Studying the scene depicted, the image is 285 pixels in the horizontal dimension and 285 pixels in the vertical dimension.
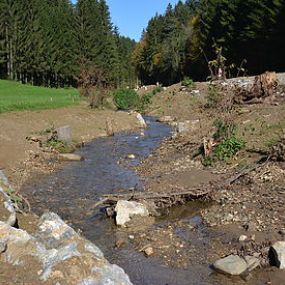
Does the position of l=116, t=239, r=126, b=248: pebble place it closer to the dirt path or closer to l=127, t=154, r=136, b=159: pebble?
the dirt path

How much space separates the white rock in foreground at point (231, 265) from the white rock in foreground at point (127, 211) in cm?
330

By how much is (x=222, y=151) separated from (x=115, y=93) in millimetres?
26204

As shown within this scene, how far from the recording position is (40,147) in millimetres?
24125

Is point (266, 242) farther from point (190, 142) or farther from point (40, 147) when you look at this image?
point (40, 147)

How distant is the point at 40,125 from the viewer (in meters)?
29.1

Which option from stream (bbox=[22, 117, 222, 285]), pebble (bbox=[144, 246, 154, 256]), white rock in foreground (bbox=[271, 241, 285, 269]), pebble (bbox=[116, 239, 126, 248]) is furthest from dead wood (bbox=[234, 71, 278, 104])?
white rock in foreground (bbox=[271, 241, 285, 269])

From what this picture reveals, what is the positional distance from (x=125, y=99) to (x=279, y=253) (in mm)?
34459

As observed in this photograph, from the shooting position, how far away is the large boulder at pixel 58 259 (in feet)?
20.4

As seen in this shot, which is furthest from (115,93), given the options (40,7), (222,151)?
(40,7)

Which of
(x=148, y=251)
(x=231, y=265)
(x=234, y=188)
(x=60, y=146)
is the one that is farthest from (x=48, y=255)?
(x=60, y=146)

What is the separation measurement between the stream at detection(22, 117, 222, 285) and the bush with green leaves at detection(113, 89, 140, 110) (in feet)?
50.0

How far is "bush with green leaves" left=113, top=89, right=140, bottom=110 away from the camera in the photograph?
140 feet

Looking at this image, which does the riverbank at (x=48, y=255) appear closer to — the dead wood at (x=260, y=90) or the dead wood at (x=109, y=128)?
the dead wood at (x=260, y=90)

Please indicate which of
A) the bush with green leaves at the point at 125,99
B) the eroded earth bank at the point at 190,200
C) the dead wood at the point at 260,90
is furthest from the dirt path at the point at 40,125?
the dead wood at the point at 260,90
